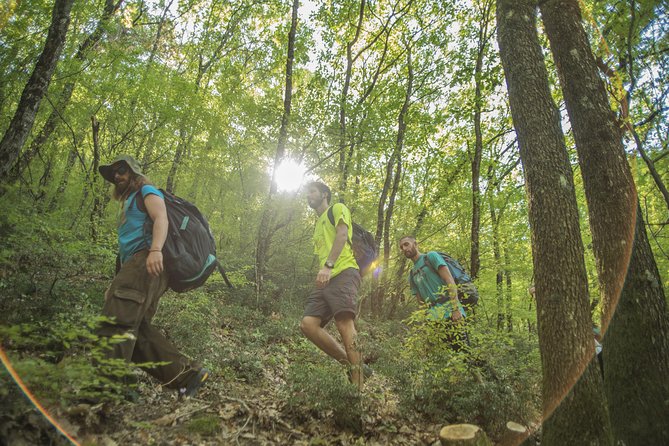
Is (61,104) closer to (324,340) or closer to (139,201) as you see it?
(139,201)

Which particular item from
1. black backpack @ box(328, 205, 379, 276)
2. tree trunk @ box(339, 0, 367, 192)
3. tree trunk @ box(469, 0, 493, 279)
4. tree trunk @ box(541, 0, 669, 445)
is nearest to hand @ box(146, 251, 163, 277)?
black backpack @ box(328, 205, 379, 276)

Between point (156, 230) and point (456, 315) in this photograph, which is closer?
point (156, 230)

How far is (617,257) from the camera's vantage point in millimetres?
3793

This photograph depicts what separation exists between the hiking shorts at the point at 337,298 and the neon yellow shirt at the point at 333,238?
3.5 inches

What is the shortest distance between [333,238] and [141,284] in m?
2.21

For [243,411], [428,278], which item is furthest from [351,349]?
[428,278]

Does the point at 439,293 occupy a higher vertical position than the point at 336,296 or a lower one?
higher

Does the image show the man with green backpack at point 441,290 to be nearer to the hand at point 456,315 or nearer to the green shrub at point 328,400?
the hand at point 456,315

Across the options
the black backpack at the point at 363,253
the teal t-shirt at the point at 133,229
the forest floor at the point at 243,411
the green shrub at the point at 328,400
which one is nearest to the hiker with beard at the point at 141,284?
the teal t-shirt at the point at 133,229

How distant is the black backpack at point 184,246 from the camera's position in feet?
11.2

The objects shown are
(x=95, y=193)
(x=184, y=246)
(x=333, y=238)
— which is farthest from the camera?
(x=95, y=193)

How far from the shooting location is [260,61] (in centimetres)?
1599

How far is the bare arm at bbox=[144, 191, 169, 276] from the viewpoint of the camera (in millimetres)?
3168

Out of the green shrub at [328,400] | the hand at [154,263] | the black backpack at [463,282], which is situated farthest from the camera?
the black backpack at [463,282]
